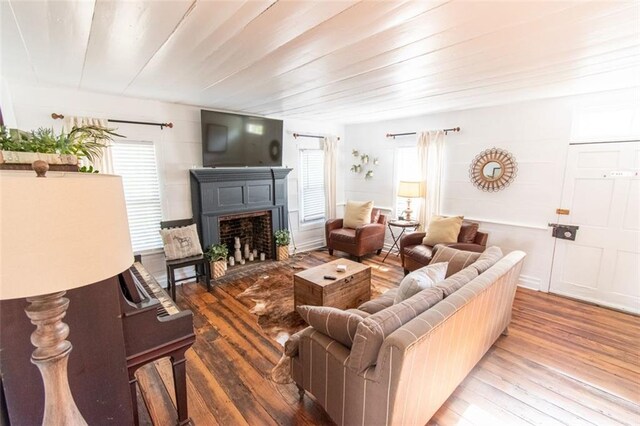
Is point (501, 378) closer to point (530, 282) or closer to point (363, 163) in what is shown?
point (530, 282)

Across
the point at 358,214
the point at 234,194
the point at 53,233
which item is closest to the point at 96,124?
the point at 234,194

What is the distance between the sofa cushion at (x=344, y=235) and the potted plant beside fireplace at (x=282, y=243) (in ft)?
2.65

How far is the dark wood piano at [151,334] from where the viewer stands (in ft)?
4.84

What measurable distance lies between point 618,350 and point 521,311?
2.60ft

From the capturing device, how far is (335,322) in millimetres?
1656

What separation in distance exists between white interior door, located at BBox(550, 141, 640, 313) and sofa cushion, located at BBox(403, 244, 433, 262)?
1.57 metres

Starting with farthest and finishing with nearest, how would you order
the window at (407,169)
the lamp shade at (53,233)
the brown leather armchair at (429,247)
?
the window at (407,169), the brown leather armchair at (429,247), the lamp shade at (53,233)

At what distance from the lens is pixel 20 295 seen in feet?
2.07

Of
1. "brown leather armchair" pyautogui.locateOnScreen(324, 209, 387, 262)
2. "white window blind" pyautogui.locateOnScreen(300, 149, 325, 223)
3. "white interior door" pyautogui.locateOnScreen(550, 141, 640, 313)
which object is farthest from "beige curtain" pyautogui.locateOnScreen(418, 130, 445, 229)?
"white window blind" pyautogui.locateOnScreen(300, 149, 325, 223)

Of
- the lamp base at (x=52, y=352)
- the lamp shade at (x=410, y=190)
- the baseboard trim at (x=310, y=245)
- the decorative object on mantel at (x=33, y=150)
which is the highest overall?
the decorative object on mantel at (x=33, y=150)

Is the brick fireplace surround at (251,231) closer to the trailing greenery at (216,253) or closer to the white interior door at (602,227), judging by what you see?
the trailing greenery at (216,253)

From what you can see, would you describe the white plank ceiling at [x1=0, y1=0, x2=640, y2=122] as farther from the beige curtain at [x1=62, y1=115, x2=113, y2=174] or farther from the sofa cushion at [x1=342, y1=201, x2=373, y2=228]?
the sofa cushion at [x1=342, y1=201, x2=373, y2=228]

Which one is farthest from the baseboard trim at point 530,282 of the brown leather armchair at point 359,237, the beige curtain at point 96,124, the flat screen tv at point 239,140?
the beige curtain at point 96,124

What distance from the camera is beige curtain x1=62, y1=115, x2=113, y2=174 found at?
9.98 feet
